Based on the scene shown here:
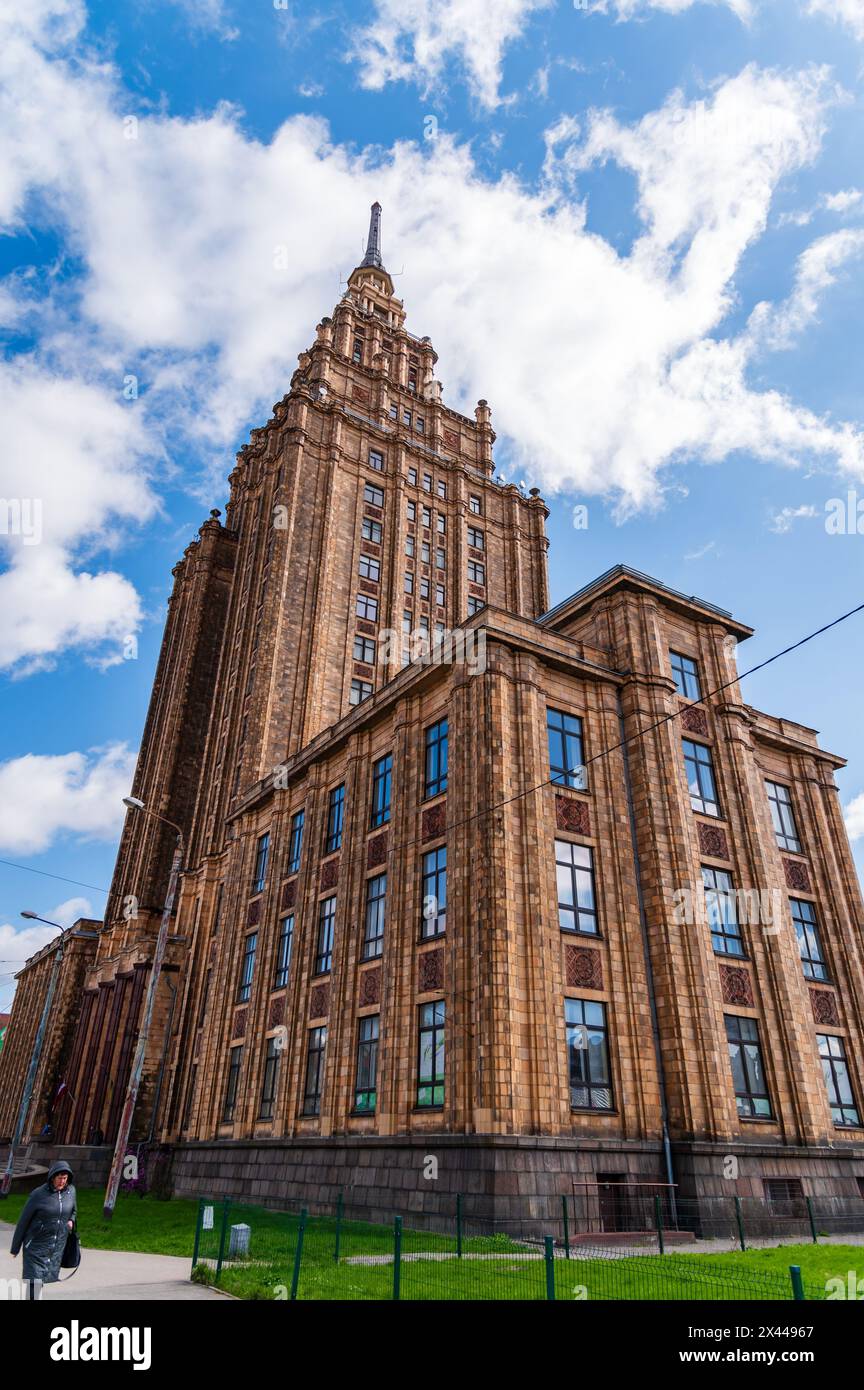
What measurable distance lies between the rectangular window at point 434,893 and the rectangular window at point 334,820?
7.18 metres

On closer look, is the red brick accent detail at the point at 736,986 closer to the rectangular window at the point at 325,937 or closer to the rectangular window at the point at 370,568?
the rectangular window at the point at 325,937

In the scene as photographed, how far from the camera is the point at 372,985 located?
28.5 metres

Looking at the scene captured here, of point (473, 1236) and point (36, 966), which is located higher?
point (36, 966)

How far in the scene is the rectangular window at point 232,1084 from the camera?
35.3 metres

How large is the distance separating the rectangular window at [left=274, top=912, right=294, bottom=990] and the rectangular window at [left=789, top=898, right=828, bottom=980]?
770 inches

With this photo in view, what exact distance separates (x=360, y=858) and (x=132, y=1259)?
15066 mm

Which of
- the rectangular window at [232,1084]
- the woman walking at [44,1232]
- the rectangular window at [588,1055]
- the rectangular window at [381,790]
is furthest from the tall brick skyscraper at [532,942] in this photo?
the woman walking at [44,1232]

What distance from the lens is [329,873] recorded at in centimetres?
3391

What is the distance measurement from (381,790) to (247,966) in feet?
41.1

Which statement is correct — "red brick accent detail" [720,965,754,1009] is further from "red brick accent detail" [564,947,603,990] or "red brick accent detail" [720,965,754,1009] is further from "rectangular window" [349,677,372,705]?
"rectangular window" [349,677,372,705]

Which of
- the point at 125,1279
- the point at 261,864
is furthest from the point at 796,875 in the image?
the point at 125,1279

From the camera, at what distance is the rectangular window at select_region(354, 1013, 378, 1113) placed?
26875 mm
